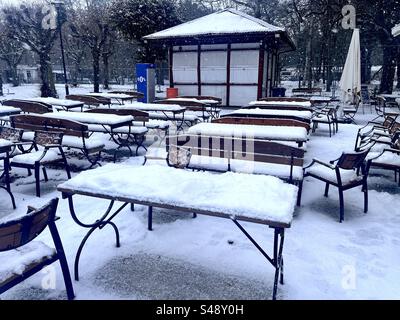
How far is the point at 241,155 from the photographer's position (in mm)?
4254

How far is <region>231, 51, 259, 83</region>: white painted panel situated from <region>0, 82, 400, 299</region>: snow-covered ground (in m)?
11.1

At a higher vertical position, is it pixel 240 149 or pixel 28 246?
pixel 240 149

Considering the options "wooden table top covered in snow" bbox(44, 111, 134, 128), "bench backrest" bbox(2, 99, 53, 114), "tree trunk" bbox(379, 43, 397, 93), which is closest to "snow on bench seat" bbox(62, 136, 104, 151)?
"wooden table top covered in snow" bbox(44, 111, 134, 128)

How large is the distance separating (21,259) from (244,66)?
13827 millimetres

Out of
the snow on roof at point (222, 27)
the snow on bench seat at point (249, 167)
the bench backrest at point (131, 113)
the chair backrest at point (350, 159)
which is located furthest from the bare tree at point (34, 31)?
the chair backrest at point (350, 159)

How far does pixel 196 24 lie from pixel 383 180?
1305 cm

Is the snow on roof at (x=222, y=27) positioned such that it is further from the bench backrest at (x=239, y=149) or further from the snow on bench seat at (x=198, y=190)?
the snow on bench seat at (x=198, y=190)

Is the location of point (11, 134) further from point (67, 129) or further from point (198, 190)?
point (198, 190)

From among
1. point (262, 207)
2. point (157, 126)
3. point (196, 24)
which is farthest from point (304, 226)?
point (196, 24)

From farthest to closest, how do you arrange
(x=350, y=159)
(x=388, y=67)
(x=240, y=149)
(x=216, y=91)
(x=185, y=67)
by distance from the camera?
(x=388, y=67)
(x=185, y=67)
(x=216, y=91)
(x=240, y=149)
(x=350, y=159)

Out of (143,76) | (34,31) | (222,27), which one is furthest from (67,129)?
(34,31)

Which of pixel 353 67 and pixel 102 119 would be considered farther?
pixel 353 67

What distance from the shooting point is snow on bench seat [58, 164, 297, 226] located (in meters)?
2.30
